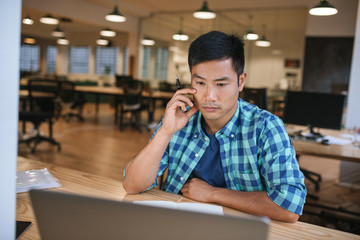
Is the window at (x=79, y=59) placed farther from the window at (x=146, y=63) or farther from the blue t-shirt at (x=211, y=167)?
the blue t-shirt at (x=211, y=167)

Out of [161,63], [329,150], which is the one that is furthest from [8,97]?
[161,63]

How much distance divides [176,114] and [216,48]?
32 centimetres

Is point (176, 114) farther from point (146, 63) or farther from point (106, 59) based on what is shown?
point (106, 59)

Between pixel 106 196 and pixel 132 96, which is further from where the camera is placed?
pixel 132 96

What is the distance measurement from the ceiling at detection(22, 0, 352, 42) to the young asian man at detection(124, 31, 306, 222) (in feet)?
23.8

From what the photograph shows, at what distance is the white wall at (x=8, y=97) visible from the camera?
633 mm

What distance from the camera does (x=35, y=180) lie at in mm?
1294

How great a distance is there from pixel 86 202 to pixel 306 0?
822cm

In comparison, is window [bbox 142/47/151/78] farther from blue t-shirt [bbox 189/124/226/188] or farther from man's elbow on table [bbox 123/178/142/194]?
man's elbow on table [bbox 123/178/142/194]

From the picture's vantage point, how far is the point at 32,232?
914 millimetres

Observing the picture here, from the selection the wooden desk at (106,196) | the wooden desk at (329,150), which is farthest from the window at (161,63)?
the wooden desk at (106,196)

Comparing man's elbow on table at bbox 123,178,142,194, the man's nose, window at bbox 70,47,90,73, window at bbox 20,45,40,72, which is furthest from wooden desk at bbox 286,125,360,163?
window at bbox 20,45,40,72

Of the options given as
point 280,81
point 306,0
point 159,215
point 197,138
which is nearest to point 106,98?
point 280,81

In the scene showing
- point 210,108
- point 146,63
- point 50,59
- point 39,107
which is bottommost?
point 39,107
